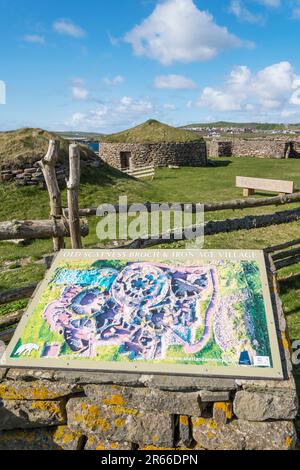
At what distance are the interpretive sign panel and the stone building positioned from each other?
25.0 m

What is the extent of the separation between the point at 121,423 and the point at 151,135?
27.9 meters

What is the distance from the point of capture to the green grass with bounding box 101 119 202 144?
2889 cm

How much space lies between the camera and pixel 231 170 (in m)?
26.2

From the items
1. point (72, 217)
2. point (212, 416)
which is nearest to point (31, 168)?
point (72, 217)

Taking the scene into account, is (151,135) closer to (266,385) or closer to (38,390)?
(38,390)

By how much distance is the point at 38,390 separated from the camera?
9.66 ft

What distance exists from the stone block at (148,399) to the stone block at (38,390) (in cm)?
16

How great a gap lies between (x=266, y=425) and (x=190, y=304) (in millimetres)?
1033

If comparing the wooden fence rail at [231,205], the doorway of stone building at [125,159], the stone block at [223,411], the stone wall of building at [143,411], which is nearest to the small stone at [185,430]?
the stone wall of building at [143,411]

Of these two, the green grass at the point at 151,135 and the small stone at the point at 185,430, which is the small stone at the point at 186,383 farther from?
the green grass at the point at 151,135

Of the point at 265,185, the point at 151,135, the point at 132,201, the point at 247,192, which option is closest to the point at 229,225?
the point at 132,201

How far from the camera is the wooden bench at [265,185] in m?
15.1

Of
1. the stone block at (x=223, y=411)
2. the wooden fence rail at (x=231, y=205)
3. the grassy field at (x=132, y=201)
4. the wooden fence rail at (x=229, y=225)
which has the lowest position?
the grassy field at (x=132, y=201)

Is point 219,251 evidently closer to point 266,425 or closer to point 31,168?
point 266,425
